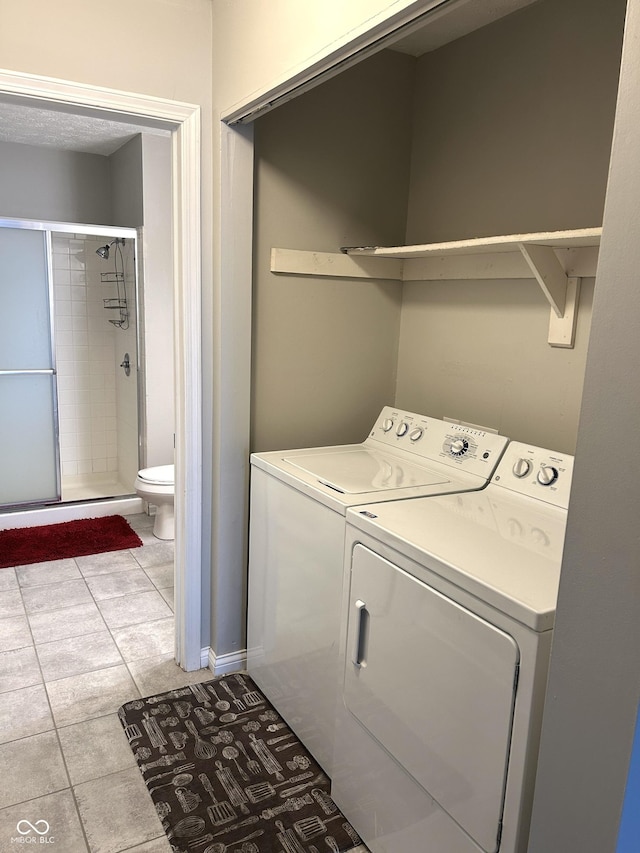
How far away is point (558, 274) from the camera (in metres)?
1.90

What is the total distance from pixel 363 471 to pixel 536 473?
0.56 metres

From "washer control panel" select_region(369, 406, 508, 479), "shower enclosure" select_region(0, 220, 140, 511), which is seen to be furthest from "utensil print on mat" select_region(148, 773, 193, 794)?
"shower enclosure" select_region(0, 220, 140, 511)

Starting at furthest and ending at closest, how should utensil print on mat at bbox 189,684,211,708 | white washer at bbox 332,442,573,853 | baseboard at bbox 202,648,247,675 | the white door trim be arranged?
1. baseboard at bbox 202,648,247,675
2. utensil print on mat at bbox 189,684,211,708
3. the white door trim
4. white washer at bbox 332,442,573,853

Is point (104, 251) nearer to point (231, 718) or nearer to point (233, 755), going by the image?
point (231, 718)

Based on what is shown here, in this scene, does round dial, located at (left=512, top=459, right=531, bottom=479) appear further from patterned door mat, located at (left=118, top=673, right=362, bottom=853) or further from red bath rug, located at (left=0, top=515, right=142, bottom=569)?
red bath rug, located at (left=0, top=515, right=142, bottom=569)

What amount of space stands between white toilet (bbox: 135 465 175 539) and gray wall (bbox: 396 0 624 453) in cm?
168

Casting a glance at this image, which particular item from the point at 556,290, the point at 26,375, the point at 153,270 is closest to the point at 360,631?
the point at 556,290

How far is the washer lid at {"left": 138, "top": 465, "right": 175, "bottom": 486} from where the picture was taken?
3.72 metres

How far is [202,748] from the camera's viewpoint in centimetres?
207

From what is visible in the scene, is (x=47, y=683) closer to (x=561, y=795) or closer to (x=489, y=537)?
(x=489, y=537)

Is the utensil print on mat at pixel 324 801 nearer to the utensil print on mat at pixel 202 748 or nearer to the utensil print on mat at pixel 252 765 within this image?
the utensil print on mat at pixel 252 765

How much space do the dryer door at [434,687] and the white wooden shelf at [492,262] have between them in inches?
36.9

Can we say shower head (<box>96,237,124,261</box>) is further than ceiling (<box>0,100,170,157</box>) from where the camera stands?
Yes

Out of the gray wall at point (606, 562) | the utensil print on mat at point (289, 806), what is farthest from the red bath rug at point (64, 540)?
the gray wall at point (606, 562)
